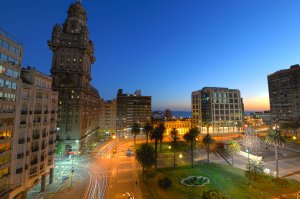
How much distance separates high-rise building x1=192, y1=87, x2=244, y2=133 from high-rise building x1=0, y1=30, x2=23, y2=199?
161590 mm

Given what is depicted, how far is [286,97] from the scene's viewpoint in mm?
169625

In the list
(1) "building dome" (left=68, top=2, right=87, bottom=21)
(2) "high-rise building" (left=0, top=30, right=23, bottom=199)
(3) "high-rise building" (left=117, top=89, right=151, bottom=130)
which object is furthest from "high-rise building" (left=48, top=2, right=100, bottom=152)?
(3) "high-rise building" (left=117, top=89, right=151, bottom=130)

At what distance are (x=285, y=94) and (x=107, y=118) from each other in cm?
18289

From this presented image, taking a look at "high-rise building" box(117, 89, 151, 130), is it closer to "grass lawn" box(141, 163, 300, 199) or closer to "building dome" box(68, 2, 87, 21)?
"building dome" box(68, 2, 87, 21)

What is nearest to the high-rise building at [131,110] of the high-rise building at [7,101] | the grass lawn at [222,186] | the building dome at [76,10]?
the building dome at [76,10]

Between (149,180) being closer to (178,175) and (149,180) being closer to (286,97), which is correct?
(178,175)

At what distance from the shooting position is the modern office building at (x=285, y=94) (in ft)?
530

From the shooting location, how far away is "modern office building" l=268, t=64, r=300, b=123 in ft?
530

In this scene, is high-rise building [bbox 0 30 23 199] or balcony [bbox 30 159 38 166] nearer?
high-rise building [bbox 0 30 23 199]

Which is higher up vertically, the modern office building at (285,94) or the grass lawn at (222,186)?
the modern office building at (285,94)

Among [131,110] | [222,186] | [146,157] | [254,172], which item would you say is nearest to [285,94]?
[254,172]

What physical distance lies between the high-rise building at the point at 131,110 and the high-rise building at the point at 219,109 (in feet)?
187

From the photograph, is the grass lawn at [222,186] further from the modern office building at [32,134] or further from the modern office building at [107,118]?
the modern office building at [107,118]

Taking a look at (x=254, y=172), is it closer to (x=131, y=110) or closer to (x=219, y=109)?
(x=131, y=110)
